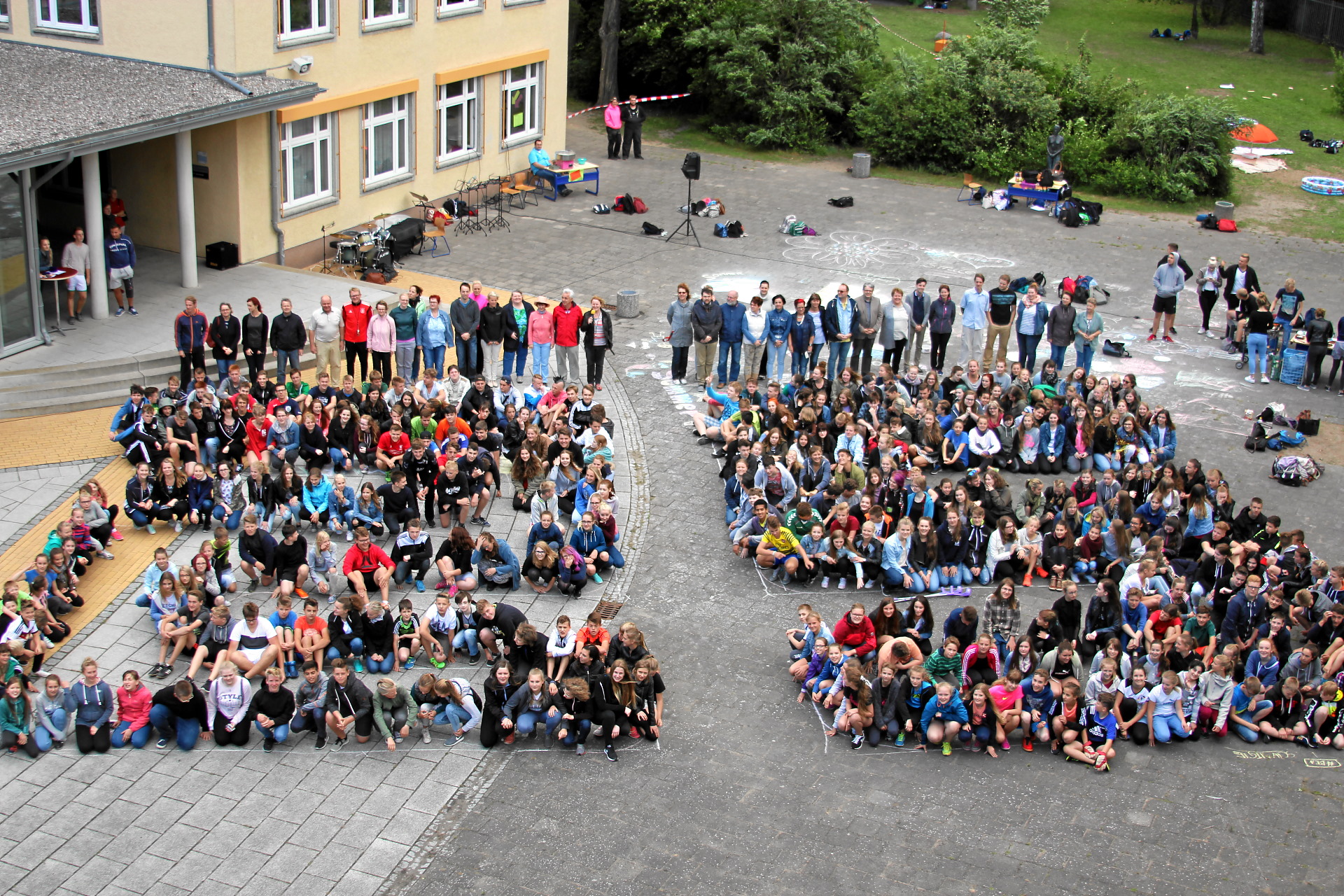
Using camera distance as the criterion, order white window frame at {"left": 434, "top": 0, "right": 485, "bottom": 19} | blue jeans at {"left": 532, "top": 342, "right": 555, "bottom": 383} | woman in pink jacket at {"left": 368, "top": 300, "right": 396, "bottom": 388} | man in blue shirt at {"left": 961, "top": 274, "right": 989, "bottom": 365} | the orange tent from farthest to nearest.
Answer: the orange tent < white window frame at {"left": 434, "top": 0, "right": 485, "bottom": 19} < man in blue shirt at {"left": 961, "top": 274, "right": 989, "bottom": 365} < blue jeans at {"left": 532, "top": 342, "right": 555, "bottom": 383} < woman in pink jacket at {"left": 368, "top": 300, "right": 396, "bottom": 388}

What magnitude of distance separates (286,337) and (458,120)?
38.7 ft

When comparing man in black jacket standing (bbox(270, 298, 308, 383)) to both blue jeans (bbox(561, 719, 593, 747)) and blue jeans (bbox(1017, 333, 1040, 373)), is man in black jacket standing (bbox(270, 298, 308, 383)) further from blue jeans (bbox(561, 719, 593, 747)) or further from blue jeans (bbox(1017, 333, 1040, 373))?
blue jeans (bbox(1017, 333, 1040, 373))

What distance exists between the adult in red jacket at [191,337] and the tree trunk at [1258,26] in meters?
43.0

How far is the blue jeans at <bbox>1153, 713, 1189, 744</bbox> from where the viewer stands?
1293 centimetres

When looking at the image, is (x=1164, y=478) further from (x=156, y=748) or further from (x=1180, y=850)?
(x=156, y=748)

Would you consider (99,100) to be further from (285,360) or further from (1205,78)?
(1205,78)

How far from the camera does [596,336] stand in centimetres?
2011

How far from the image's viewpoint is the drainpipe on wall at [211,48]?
2253 cm

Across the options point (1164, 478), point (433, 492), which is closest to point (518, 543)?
point (433, 492)

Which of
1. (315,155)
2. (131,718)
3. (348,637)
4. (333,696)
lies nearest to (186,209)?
(315,155)

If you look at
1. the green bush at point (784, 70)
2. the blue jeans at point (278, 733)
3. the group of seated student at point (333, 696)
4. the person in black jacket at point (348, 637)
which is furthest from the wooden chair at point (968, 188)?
the blue jeans at point (278, 733)

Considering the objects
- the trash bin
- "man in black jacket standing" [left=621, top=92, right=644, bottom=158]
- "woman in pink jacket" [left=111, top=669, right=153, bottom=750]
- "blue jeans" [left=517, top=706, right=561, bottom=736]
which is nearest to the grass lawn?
"man in black jacket standing" [left=621, top=92, right=644, bottom=158]

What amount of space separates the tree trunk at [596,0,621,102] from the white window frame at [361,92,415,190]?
12.4 metres

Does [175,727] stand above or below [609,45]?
below
